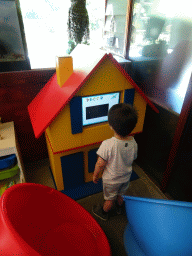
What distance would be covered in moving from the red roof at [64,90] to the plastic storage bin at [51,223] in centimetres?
38

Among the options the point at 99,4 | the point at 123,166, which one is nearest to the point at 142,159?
the point at 123,166

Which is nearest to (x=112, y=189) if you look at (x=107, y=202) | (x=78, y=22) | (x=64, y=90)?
(x=107, y=202)

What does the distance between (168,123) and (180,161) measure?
31 centimetres

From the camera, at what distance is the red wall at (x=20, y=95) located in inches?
59.4

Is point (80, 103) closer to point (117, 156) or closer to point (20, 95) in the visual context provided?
point (117, 156)

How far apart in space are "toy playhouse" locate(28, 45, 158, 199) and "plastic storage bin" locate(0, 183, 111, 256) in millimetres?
319

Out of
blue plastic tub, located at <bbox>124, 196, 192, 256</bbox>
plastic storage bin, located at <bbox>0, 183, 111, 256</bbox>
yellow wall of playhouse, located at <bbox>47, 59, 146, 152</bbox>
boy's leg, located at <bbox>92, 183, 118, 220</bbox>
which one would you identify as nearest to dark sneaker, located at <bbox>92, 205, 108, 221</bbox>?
boy's leg, located at <bbox>92, 183, 118, 220</bbox>

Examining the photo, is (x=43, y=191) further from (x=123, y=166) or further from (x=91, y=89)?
(x=91, y=89)

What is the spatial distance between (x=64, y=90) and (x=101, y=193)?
1000mm

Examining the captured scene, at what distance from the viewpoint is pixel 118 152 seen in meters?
1.05

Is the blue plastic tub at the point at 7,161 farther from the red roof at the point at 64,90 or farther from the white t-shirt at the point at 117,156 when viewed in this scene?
the white t-shirt at the point at 117,156

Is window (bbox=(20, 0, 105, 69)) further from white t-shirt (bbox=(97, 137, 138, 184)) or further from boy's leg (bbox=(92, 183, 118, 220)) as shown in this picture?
boy's leg (bbox=(92, 183, 118, 220))

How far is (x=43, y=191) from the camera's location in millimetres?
1117

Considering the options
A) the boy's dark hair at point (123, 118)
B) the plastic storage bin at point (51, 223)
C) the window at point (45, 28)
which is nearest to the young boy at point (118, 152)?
the boy's dark hair at point (123, 118)
